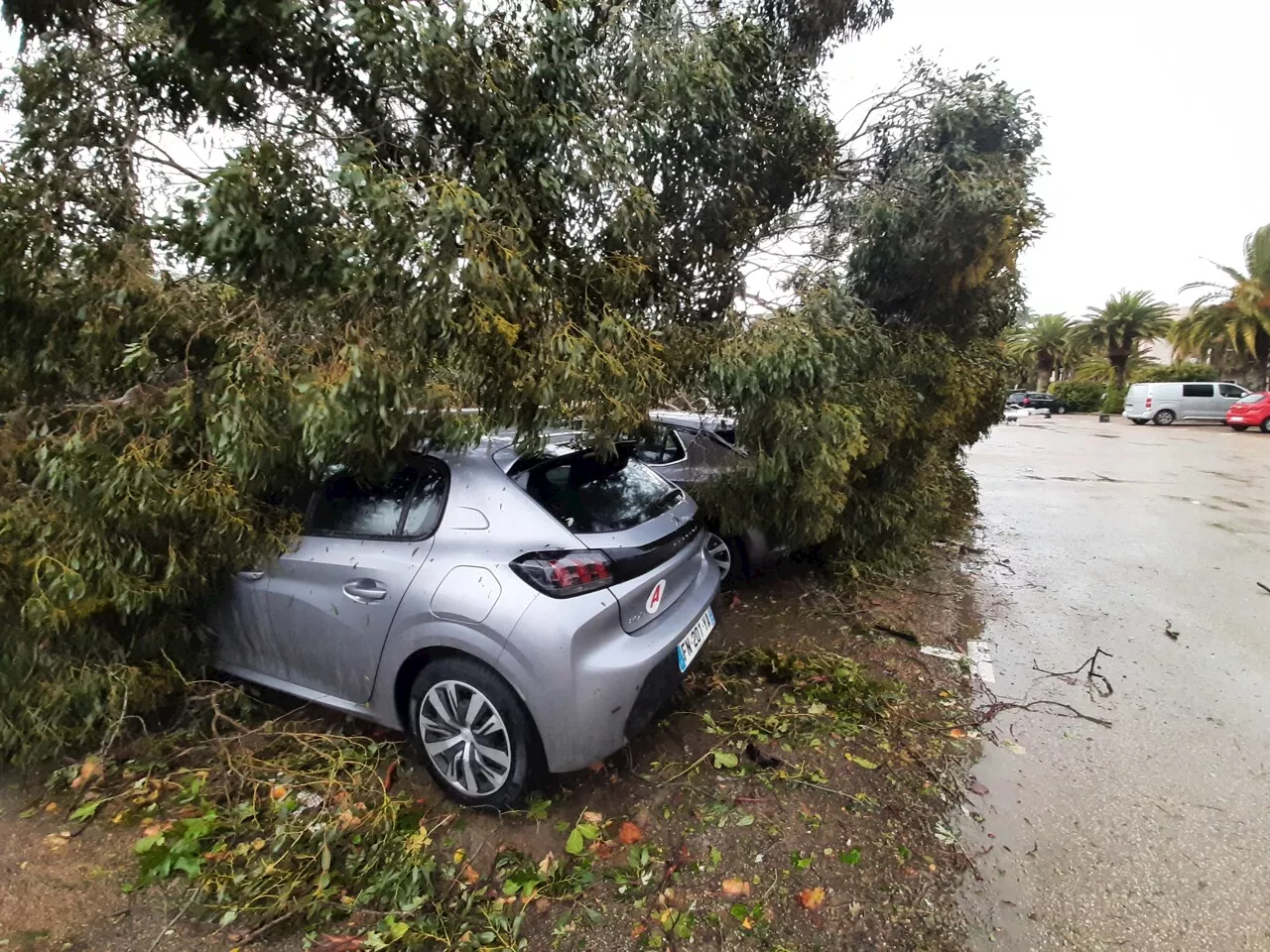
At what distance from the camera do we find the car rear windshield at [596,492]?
2.88m

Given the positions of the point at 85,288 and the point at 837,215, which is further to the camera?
the point at 837,215

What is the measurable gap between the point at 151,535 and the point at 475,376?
1.53m

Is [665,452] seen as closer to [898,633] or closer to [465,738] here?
[898,633]

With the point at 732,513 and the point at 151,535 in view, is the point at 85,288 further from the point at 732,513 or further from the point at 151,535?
the point at 732,513

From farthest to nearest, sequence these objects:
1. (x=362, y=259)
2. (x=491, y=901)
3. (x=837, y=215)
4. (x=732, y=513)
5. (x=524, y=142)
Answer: (x=837, y=215), (x=732, y=513), (x=524, y=142), (x=362, y=259), (x=491, y=901)

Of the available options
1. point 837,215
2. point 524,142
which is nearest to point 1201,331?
point 837,215

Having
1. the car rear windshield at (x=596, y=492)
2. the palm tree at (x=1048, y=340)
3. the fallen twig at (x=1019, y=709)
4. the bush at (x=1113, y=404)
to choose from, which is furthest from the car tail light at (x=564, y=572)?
the palm tree at (x=1048, y=340)

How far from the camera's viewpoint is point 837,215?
522 cm

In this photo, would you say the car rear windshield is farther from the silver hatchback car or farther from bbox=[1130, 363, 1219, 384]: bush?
bbox=[1130, 363, 1219, 384]: bush

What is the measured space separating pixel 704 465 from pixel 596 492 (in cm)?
218

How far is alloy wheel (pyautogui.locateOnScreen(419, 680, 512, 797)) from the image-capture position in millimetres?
2672

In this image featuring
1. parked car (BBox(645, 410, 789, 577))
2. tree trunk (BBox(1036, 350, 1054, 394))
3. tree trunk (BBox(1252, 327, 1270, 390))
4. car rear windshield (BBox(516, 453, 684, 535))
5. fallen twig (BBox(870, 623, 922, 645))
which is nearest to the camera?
car rear windshield (BBox(516, 453, 684, 535))

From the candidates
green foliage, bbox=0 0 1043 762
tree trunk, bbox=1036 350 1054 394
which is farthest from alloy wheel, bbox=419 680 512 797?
tree trunk, bbox=1036 350 1054 394

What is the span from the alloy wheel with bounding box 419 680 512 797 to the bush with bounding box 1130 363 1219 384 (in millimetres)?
38501
